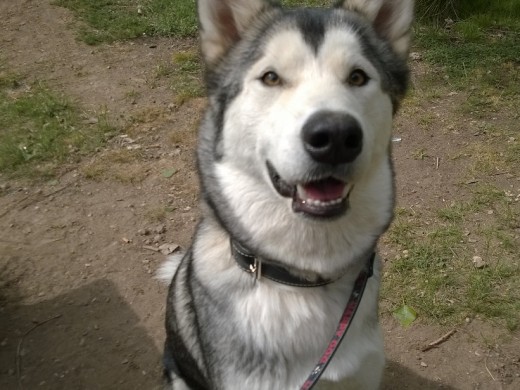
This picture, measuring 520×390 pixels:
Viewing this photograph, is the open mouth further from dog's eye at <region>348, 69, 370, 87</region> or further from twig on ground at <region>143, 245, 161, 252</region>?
twig on ground at <region>143, 245, 161, 252</region>

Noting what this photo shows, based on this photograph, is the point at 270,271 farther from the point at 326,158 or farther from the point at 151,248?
the point at 151,248

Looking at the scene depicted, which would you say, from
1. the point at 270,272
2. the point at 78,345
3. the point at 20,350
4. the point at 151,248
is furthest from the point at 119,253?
the point at 270,272

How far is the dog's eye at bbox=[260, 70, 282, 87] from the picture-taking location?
7.63 ft

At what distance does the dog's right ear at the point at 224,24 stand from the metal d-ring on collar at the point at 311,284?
0.94 meters

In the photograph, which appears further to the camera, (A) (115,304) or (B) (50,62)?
(B) (50,62)

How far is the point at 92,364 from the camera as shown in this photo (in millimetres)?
3617

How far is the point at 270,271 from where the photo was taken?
8.00 ft

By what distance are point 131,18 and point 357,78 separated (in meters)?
6.12

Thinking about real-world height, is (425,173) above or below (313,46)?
below

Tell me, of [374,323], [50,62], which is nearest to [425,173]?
[374,323]

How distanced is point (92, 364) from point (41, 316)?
600 mm

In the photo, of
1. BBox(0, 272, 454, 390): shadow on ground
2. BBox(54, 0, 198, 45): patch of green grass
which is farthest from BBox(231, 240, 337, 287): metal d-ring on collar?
BBox(54, 0, 198, 45): patch of green grass

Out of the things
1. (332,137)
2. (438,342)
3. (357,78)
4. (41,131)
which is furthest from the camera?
(41,131)

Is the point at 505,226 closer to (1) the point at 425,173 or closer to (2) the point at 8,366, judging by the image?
(1) the point at 425,173
